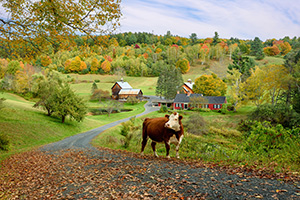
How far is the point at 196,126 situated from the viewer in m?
40.6

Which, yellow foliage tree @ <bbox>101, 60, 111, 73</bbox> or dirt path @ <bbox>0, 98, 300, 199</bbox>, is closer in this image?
dirt path @ <bbox>0, 98, 300, 199</bbox>

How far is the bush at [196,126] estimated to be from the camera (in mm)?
38812

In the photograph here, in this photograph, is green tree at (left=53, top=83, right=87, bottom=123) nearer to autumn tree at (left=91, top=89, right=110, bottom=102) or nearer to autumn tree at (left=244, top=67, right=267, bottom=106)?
autumn tree at (left=244, top=67, right=267, bottom=106)

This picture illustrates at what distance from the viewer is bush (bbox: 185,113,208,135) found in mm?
38812

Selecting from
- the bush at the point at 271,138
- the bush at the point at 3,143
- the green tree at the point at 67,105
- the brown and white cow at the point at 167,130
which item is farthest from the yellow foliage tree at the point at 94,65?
the bush at the point at 271,138

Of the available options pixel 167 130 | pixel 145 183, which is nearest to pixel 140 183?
pixel 145 183

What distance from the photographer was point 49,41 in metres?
12.0

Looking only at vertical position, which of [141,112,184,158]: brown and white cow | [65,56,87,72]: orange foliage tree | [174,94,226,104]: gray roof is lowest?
[174,94,226,104]: gray roof

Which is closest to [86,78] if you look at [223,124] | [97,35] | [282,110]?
[223,124]

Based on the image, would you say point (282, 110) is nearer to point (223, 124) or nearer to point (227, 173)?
point (223, 124)

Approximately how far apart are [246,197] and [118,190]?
4.18 m

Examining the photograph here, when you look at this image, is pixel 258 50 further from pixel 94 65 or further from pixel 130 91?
pixel 94 65

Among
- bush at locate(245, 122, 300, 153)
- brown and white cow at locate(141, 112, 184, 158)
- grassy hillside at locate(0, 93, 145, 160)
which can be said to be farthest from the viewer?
grassy hillside at locate(0, 93, 145, 160)

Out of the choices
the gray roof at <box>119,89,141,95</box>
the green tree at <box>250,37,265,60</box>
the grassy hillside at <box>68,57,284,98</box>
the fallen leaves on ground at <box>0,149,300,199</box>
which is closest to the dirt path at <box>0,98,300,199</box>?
the fallen leaves on ground at <box>0,149,300,199</box>
